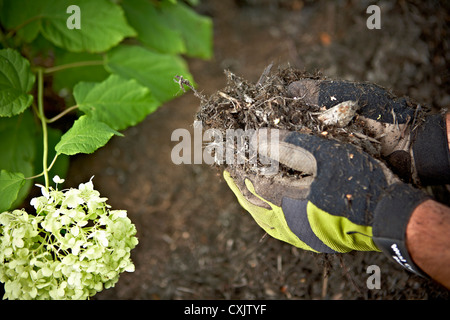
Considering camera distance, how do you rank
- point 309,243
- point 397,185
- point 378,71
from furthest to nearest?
point 378,71 → point 309,243 → point 397,185

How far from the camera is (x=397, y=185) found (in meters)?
1.25

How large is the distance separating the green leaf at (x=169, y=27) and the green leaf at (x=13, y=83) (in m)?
0.88

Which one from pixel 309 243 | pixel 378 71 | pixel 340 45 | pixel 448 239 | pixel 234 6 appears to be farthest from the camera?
pixel 234 6

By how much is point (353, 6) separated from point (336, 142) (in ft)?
6.82

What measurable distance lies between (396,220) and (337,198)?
20 centimetres

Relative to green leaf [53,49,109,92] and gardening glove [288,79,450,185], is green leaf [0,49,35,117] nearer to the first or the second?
green leaf [53,49,109,92]

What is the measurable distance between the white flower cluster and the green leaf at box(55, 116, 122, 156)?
0.60 feet

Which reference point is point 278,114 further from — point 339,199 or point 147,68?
point 147,68

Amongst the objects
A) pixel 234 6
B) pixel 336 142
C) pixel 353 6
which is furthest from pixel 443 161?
pixel 234 6

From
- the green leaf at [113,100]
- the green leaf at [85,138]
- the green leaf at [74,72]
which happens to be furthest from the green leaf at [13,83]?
the green leaf at [74,72]

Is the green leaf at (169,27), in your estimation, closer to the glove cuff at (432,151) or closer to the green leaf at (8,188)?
the green leaf at (8,188)

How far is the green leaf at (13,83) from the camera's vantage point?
160cm

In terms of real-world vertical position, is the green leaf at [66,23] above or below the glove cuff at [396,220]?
above

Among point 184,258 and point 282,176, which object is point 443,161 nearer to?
point 282,176
